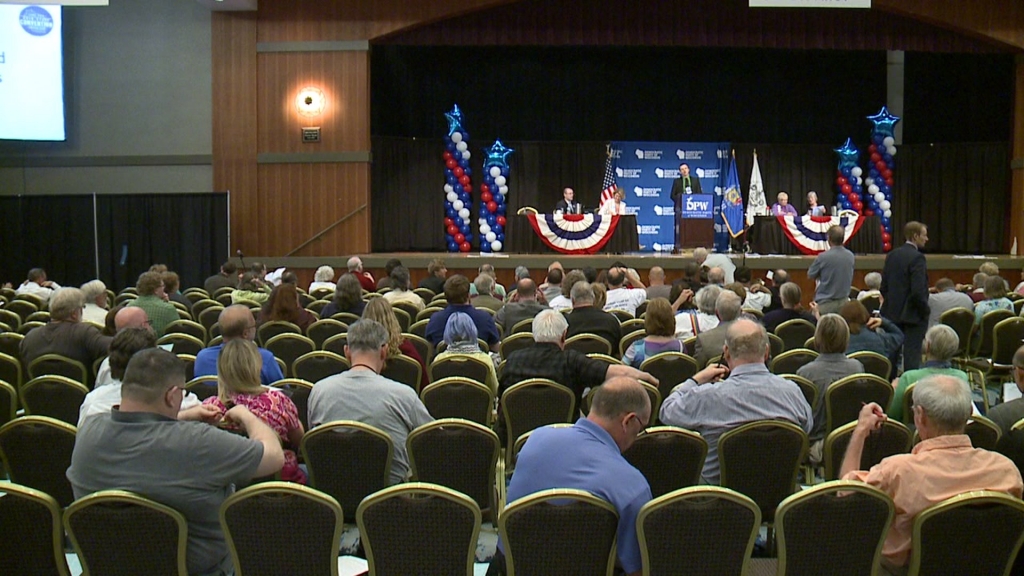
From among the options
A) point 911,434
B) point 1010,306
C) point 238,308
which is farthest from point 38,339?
point 1010,306

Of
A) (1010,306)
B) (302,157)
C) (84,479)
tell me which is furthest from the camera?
(302,157)

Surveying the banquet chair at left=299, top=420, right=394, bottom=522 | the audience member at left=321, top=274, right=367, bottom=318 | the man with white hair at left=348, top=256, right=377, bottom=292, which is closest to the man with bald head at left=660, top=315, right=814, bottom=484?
the banquet chair at left=299, top=420, right=394, bottom=522

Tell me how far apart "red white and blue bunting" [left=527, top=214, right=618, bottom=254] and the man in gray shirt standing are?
259 inches

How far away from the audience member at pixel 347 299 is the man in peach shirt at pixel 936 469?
5253mm

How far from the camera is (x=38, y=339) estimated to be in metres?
6.57

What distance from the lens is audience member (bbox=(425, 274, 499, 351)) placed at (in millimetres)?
7184

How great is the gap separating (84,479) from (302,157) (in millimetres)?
13060

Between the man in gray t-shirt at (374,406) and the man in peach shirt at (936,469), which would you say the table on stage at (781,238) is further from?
the man in peach shirt at (936,469)

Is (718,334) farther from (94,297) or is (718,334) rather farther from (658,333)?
(94,297)

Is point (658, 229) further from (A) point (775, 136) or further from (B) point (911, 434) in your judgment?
(B) point (911, 434)

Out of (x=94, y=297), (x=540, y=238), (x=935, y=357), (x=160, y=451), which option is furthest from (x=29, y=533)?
(x=540, y=238)

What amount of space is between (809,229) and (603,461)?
13.4m

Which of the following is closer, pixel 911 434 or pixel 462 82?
pixel 911 434

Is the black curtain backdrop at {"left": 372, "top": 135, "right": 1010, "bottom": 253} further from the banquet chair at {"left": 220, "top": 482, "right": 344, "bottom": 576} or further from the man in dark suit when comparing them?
the banquet chair at {"left": 220, "top": 482, "right": 344, "bottom": 576}
